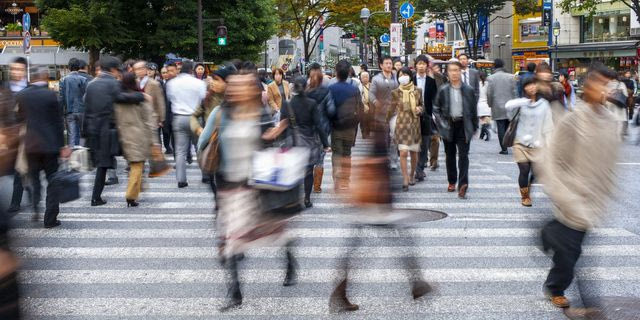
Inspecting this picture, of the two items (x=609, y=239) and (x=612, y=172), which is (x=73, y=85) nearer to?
(x=609, y=239)

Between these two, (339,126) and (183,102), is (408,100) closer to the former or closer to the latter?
(339,126)

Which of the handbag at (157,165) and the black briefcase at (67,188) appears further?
the handbag at (157,165)

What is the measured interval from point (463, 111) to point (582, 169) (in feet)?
18.4

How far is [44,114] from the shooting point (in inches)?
345

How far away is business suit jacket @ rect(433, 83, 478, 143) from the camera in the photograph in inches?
419

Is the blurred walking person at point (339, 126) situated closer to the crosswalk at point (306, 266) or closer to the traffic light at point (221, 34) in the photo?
the crosswalk at point (306, 266)

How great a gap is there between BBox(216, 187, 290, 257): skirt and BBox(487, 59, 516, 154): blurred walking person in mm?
10191

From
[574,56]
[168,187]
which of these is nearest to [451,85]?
[168,187]

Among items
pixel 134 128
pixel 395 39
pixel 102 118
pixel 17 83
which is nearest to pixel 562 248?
pixel 134 128

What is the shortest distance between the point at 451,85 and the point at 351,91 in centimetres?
141

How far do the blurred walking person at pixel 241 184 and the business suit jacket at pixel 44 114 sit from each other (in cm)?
347

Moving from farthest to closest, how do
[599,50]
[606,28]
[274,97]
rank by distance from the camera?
[606,28]
[599,50]
[274,97]

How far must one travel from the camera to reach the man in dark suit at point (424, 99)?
1238 centimetres

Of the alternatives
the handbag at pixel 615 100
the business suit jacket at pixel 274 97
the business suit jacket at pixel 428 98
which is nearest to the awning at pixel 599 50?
the handbag at pixel 615 100
